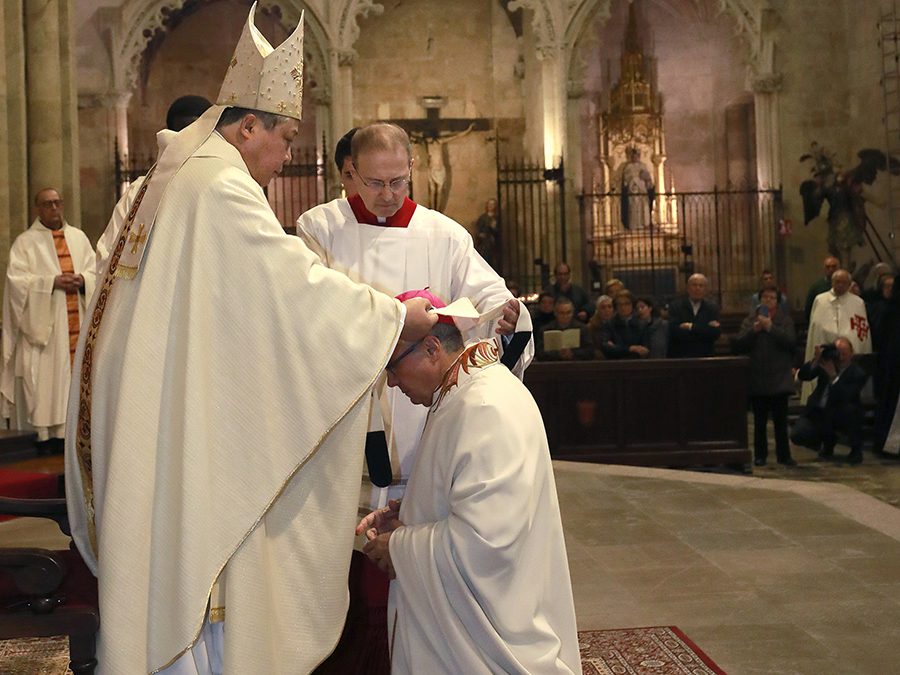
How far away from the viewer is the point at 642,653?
406cm

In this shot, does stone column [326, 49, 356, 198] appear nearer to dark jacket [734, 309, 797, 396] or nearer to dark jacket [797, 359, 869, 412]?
dark jacket [734, 309, 797, 396]

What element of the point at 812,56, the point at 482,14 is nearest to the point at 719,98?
the point at 812,56

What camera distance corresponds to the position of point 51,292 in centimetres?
789

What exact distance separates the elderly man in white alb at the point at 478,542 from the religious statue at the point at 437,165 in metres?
16.3

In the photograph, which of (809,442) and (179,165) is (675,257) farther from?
(179,165)

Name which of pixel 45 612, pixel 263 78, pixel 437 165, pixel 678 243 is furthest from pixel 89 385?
pixel 678 243

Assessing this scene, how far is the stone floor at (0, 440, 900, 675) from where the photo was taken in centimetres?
420

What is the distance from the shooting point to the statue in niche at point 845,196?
16906 mm

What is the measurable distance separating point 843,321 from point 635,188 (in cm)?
828

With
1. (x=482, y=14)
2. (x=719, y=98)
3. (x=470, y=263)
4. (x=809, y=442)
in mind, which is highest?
(x=482, y=14)

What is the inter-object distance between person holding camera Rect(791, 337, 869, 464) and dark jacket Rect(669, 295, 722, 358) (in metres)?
0.86

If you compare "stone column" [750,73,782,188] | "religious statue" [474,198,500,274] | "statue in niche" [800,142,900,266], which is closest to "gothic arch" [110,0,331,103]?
"religious statue" [474,198,500,274]

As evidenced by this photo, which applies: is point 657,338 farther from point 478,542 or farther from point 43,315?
point 478,542

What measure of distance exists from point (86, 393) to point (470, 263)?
1485 mm
